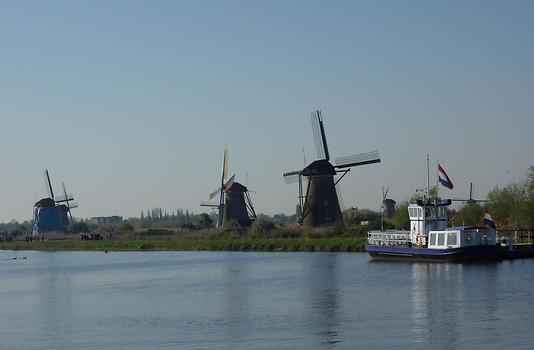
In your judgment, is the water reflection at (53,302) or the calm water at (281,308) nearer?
the calm water at (281,308)

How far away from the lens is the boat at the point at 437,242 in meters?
67.8

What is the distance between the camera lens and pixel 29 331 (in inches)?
1598

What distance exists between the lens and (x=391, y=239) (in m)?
76.2

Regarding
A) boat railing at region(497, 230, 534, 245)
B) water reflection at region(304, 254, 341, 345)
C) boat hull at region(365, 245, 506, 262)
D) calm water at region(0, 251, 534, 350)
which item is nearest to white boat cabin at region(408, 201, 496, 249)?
boat hull at region(365, 245, 506, 262)

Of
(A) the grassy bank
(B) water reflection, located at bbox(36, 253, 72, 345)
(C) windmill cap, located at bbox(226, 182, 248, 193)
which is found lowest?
(B) water reflection, located at bbox(36, 253, 72, 345)

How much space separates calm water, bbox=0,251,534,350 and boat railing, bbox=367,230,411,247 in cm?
369

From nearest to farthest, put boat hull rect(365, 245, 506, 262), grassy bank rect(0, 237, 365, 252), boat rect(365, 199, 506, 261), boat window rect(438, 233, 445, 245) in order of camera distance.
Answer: boat hull rect(365, 245, 506, 262), boat rect(365, 199, 506, 261), boat window rect(438, 233, 445, 245), grassy bank rect(0, 237, 365, 252)

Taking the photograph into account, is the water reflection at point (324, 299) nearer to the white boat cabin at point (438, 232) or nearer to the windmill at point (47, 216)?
the white boat cabin at point (438, 232)

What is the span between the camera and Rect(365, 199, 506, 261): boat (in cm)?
6781

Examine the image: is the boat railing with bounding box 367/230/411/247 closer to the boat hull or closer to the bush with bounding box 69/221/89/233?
the boat hull

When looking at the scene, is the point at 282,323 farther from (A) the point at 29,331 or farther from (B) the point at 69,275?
(B) the point at 69,275

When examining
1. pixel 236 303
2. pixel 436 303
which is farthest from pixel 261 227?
pixel 436 303

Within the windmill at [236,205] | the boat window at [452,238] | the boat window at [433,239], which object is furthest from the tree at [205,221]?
the boat window at [452,238]

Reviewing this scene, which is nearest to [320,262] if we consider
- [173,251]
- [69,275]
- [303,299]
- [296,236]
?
[69,275]
